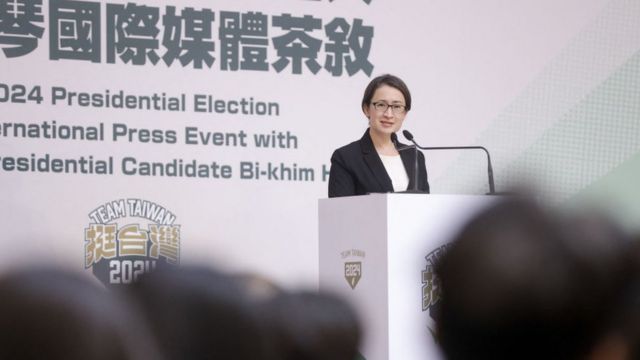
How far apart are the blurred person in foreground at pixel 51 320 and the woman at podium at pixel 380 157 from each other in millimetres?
2674

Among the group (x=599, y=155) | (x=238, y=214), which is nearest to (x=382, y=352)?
(x=238, y=214)

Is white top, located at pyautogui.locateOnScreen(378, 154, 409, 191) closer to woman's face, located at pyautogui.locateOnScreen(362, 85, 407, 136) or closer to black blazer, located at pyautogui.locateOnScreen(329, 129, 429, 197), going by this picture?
black blazer, located at pyautogui.locateOnScreen(329, 129, 429, 197)

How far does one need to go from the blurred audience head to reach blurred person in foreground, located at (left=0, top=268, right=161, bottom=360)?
0.23ft

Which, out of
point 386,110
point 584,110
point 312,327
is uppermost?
point 584,110

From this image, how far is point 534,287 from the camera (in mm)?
435

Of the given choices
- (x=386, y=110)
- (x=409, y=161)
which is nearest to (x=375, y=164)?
(x=409, y=161)

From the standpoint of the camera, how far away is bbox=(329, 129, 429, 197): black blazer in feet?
10.3

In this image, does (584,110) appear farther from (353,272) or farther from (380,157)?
(353,272)

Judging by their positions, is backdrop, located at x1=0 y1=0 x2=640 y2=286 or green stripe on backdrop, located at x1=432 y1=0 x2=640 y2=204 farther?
green stripe on backdrop, located at x1=432 y1=0 x2=640 y2=204

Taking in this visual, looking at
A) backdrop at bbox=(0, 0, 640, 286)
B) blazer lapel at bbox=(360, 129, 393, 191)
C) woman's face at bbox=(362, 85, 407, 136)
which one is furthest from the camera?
backdrop at bbox=(0, 0, 640, 286)

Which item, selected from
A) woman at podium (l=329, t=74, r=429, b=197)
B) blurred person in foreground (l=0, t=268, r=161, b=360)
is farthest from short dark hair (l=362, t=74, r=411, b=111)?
blurred person in foreground (l=0, t=268, r=161, b=360)

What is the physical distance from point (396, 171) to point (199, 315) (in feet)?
9.41

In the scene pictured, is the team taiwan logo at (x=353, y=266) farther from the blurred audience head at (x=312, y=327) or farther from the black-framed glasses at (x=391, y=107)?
the blurred audience head at (x=312, y=327)

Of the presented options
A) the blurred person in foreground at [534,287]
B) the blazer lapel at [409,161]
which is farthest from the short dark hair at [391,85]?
the blurred person in foreground at [534,287]
